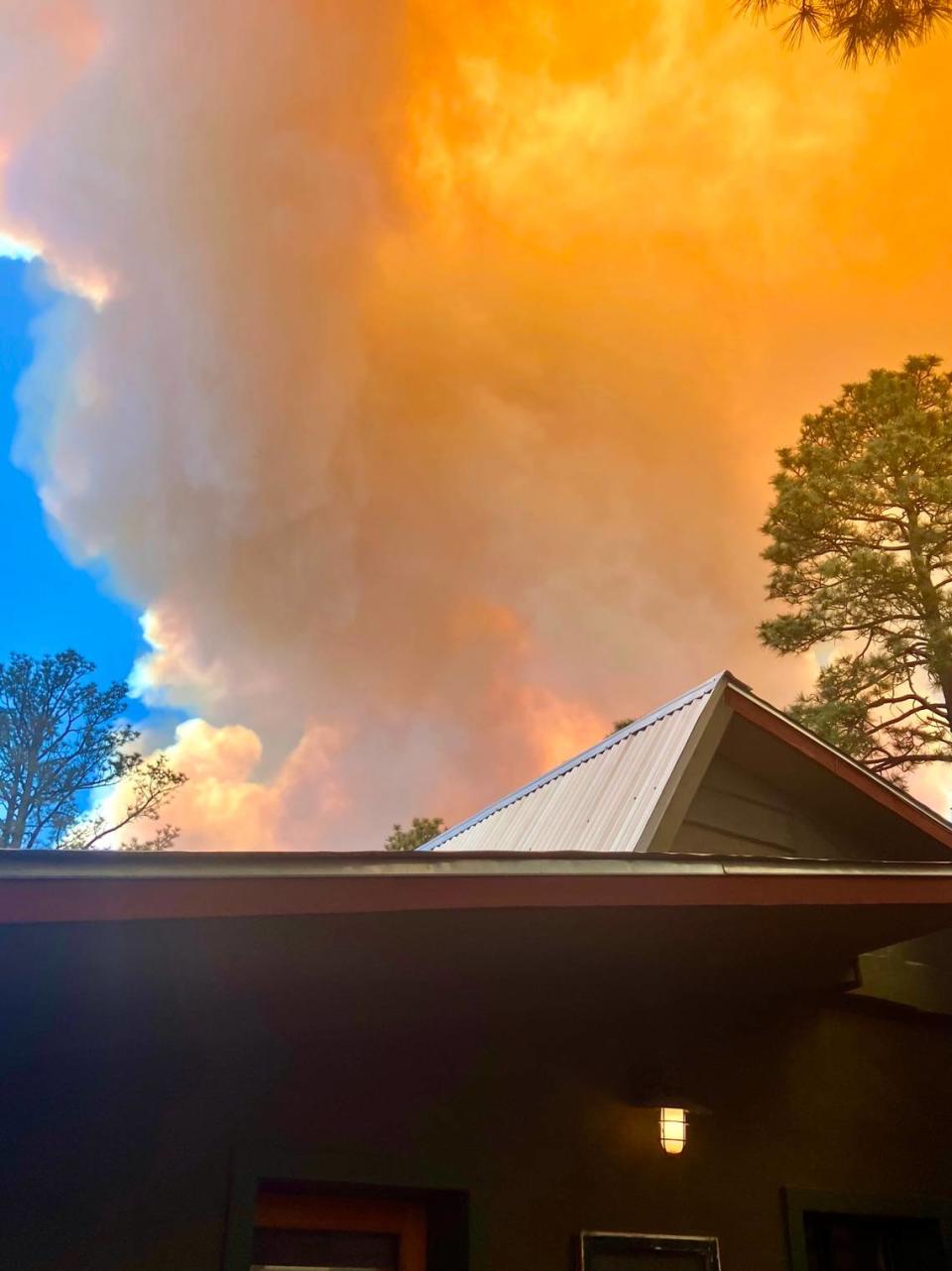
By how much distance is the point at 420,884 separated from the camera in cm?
281

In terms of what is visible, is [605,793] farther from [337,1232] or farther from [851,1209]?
[337,1232]

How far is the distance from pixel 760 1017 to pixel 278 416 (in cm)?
2186

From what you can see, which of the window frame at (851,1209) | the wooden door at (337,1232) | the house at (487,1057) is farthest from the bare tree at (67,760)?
the window frame at (851,1209)

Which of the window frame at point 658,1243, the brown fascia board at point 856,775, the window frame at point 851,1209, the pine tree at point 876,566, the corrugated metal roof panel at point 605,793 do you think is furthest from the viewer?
the pine tree at point 876,566

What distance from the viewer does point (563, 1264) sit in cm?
397

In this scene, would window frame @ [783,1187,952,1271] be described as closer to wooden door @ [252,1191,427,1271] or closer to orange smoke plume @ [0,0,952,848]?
wooden door @ [252,1191,427,1271]

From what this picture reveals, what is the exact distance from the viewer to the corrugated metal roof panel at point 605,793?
212 inches

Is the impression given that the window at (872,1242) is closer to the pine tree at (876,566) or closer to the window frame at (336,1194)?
the window frame at (336,1194)

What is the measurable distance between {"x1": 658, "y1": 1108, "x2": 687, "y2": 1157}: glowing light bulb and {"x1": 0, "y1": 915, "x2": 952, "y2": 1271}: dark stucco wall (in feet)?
0.23

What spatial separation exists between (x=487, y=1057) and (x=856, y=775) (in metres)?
3.15

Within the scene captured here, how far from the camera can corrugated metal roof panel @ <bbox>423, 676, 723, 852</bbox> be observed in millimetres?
5391

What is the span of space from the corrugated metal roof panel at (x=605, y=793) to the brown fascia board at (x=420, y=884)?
146 centimetres

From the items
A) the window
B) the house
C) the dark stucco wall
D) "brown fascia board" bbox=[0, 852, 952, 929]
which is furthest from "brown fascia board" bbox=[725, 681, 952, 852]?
the window

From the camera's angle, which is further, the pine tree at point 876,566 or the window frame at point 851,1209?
the pine tree at point 876,566
